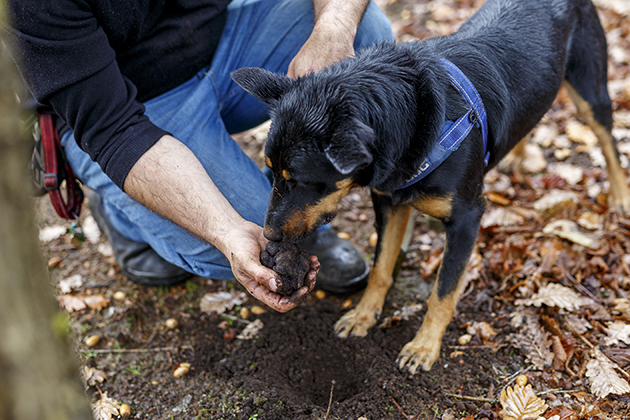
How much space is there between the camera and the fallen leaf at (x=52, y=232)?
4086 mm

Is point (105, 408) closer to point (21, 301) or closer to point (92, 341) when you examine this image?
point (92, 341)

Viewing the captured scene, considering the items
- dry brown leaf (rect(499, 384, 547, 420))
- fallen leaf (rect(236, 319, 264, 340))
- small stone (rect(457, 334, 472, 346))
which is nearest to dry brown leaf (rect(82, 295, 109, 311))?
fallen leaf (rect(236, 319, 264, 340))

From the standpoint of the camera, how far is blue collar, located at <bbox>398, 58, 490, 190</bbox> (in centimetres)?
219

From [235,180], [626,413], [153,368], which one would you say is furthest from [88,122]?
[626,413]

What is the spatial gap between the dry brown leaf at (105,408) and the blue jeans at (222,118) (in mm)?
869

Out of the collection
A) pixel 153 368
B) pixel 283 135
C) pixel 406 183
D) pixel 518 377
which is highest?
pixel 283 135

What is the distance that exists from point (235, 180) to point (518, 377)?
Answer: 201cm

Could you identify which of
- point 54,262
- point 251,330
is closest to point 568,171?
point 251,330

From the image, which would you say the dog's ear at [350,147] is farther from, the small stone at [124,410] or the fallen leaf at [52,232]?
the fallen leaf at [52,232]

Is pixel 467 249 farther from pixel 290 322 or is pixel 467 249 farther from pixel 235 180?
pixel 235 180

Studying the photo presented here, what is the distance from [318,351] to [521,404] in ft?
3.78

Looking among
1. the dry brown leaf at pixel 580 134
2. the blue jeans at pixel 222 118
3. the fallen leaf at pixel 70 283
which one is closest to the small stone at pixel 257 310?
the blue jeans at pixel 222 118

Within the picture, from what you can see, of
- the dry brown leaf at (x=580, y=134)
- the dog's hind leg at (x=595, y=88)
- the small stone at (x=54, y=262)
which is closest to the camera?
the dog's hind leg at (x=595, y=88)

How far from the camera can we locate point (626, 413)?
222 centimetres
